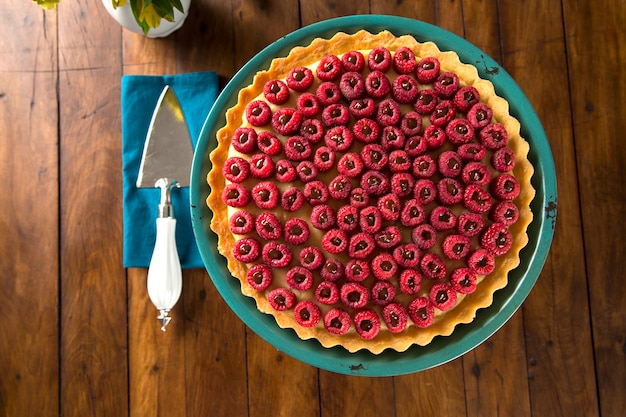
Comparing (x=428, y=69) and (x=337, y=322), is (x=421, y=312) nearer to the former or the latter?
(x=337, y=322)

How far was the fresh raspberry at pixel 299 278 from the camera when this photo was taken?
1.23 meters

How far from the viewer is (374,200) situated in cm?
127

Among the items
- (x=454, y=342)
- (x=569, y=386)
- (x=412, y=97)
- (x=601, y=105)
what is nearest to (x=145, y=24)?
(x=412, y=97)

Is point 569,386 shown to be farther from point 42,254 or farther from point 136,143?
point 42,254

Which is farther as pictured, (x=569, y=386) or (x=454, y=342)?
(x=569, y=386)

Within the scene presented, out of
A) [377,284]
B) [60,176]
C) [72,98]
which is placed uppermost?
[72,98]

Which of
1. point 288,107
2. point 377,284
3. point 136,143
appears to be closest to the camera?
point 377,284

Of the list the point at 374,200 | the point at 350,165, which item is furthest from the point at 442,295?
the point at 350,165

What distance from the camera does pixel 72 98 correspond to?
65.2 inches

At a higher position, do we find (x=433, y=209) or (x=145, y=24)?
(x=145, y=24)

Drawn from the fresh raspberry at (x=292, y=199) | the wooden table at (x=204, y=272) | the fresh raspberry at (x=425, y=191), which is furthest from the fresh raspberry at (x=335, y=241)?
the wooden table at (x=204, y=272)

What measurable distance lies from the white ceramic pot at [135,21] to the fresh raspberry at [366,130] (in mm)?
689

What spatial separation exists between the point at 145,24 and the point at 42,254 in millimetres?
833

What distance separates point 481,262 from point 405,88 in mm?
483
